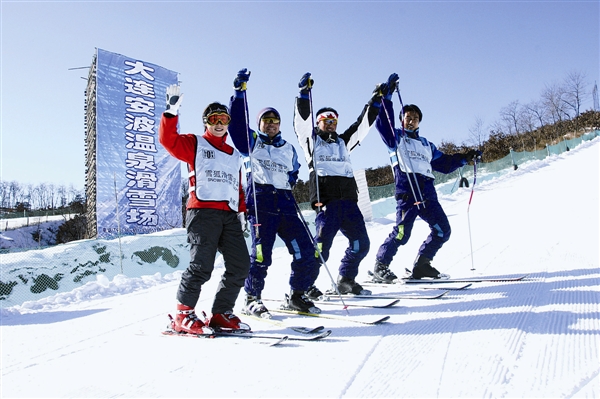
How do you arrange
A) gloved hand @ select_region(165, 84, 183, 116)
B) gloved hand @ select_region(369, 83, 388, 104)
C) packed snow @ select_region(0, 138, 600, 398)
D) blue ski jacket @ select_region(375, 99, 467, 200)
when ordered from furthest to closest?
blue ski jacket @ select_region(375, 99, 467, 200) → gloved hand @ select_region(369, 83, 388, 104) → gloved hand @ select_region(165, 84, 183, 116) → packed snow @ select_region(0, 138, 600, 398)

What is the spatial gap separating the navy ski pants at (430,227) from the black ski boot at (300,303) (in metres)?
1.63

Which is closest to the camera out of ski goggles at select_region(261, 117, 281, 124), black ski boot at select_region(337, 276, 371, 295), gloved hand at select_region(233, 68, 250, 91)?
gloved hand at select_region(233, 68, 250, 91)

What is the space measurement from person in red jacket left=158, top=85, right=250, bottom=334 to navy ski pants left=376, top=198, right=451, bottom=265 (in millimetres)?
2295

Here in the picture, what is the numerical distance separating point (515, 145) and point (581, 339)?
137 ft

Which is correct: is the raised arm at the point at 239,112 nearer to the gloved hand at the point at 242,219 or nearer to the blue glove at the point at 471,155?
the gloved hand at the point at 242,219

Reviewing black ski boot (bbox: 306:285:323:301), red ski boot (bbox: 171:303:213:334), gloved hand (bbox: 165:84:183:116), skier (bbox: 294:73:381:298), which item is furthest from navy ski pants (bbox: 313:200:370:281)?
gloved hand (bbox: 165:84:183:116)

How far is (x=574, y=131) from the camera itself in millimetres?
44500

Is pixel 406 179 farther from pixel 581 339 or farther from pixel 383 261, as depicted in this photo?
pixel 581 339

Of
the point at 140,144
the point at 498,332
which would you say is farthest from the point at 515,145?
the point at 498,332

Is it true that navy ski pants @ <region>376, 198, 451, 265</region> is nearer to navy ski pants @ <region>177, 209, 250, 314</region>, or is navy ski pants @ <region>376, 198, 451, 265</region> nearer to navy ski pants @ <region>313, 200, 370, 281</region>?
navy ski pants @ <region>313, 200, 370, 281</region>

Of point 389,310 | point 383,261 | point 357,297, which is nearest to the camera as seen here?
point 389,310

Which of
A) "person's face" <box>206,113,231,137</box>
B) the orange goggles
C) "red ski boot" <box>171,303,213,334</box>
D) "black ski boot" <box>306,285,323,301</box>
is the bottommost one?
"black ski boot" <box>306,285,323,301</box>

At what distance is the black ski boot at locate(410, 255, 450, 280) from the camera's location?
4781 millimetres

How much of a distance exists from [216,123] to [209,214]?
78 cm
